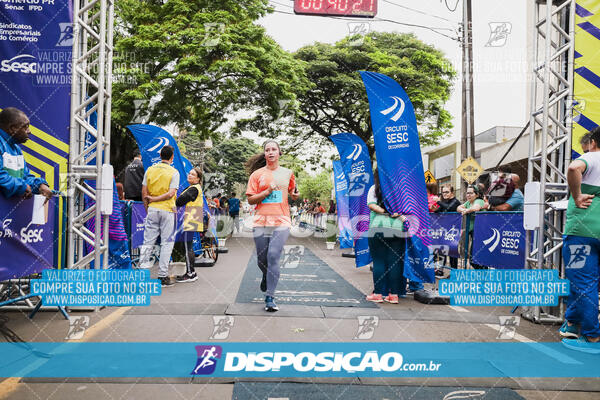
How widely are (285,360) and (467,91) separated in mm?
11819

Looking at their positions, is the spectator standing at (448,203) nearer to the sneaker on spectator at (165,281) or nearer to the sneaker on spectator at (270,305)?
the sneaker on spectator at (270,305)

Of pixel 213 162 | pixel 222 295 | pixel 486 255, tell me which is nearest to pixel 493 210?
pixel 486 255

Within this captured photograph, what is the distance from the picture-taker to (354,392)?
9.41ft

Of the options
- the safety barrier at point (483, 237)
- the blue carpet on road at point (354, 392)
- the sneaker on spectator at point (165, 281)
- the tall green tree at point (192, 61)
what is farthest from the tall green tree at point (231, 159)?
the blue carpet on road at point (354, 392)

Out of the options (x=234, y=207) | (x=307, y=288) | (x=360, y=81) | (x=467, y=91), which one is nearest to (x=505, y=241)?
(x=307, y=288)

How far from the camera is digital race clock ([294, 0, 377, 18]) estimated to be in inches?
343

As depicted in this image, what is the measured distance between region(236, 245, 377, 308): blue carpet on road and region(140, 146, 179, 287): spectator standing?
1.33 meters

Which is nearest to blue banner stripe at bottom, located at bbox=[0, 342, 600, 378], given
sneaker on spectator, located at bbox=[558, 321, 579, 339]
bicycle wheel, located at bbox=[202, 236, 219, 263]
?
sneaker on spectator, located at bbox=[558, 321, 579, 339]

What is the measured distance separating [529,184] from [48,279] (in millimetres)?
4789

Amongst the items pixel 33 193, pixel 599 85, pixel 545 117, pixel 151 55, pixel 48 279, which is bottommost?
pixel 48 279

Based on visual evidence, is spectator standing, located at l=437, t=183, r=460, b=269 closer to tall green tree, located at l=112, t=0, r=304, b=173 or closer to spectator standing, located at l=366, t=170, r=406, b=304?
spectator standing, located at l=366, t=170, r=406, b=304

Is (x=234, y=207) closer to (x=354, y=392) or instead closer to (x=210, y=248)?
(x=210, y=248)

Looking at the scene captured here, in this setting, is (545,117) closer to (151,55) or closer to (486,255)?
(486,255)

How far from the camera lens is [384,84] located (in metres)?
6.12
